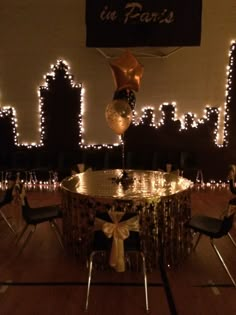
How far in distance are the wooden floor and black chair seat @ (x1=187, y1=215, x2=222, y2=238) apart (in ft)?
1.35

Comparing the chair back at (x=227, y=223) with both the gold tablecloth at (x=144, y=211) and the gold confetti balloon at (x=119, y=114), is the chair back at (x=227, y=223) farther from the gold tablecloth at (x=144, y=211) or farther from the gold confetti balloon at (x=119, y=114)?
the gold confetti balloon at (x=119, y=114)

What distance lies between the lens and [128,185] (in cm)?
372

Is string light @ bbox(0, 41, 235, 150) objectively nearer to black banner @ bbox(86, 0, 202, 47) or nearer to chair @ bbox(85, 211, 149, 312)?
black banner @ bbox(86, 0, 202, 47)

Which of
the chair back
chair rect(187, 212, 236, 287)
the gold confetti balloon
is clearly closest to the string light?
the gold confetti balloon

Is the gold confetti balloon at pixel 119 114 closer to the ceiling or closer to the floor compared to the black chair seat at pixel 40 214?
closer to the ceiling

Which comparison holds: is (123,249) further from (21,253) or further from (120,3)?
(120,3)

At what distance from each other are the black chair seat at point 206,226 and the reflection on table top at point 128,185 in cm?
32

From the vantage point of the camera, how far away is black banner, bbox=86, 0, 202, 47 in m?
6.73

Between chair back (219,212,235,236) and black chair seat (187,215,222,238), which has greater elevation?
chair back (219,212,235,236)

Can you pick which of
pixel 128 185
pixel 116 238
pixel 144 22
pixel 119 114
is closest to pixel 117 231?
pixel 116 238

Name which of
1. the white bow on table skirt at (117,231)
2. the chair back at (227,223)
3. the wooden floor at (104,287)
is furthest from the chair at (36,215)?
the chair back at (227,223)

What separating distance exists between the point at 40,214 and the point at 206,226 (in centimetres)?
162

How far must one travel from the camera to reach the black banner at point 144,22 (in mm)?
6727

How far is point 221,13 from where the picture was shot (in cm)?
692
